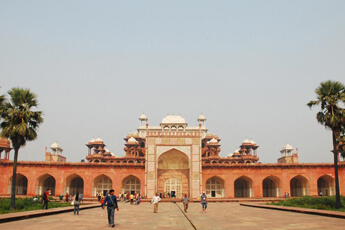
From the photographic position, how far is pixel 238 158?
49.2 metres

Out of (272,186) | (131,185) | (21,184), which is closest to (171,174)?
(131,185)

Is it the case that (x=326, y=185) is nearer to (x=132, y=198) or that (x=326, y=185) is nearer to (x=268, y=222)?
(x=132, y=198)

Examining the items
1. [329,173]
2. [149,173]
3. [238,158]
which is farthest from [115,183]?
[329,173]

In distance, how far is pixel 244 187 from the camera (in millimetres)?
44938

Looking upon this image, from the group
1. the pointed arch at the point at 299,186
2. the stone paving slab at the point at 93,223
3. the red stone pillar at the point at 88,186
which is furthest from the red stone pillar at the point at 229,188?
the stone paving slab at the point at 93,223

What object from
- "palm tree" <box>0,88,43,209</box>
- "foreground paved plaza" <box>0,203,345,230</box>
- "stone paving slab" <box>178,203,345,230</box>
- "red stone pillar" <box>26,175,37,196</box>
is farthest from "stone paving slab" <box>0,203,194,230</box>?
"red stone pillar" <box>26,175,37,196</box>

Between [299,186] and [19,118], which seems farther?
[299,186]

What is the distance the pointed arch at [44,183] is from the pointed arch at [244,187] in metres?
24.1

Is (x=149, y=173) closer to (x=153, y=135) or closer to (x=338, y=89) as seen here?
(x=153, y=135)

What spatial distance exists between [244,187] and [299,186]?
22.6 feet

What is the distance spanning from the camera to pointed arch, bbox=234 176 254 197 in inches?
1654

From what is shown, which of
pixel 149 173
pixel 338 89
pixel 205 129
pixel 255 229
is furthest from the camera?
pixel 205 129

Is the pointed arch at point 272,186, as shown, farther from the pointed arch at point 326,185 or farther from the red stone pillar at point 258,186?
the pointed arch at point 326,185

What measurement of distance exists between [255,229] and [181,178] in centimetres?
3215
